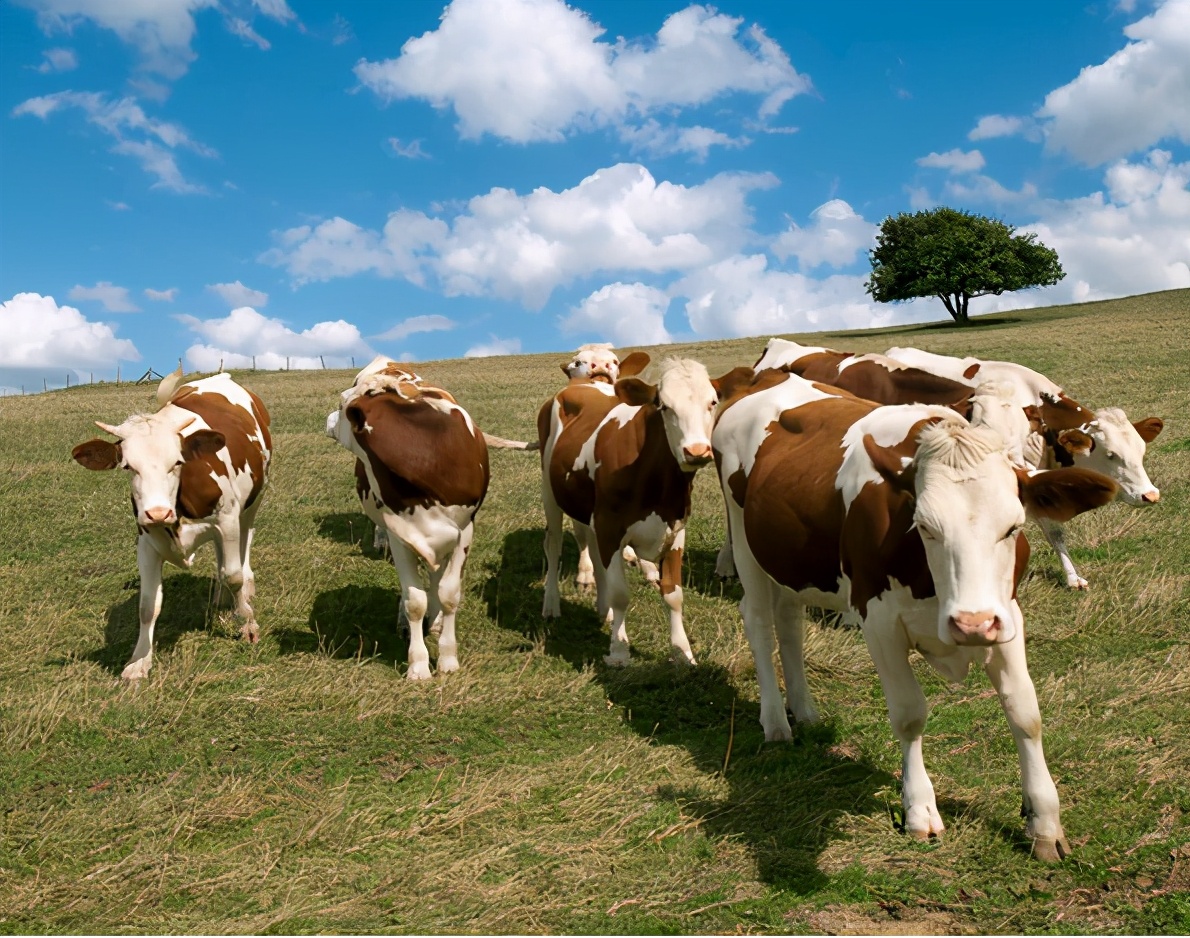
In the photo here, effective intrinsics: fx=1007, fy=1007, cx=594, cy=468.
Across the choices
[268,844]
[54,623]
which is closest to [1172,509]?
[268,844]

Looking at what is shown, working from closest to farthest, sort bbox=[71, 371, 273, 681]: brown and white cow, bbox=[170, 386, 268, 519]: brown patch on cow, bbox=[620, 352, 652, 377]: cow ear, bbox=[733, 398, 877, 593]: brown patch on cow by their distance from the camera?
bbox=[733, 398, 877, 593]: brown patch on cow → bbox=[71, 371, 273, 681]: brown and white cow → bbox=[170, 386, 268, 519]: brown patch on cow → bbox=[620, 352, 652, 377]: cow ear

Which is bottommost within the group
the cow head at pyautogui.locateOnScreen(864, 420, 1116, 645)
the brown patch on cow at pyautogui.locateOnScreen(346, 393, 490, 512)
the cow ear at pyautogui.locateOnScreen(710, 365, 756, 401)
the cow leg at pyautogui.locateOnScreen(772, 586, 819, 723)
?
the cow leg at pyautogui.locateOnScreen(772, 586, 819, 723)

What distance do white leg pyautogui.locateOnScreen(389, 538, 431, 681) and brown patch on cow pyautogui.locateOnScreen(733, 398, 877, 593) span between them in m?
3.07

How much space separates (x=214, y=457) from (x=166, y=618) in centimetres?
181

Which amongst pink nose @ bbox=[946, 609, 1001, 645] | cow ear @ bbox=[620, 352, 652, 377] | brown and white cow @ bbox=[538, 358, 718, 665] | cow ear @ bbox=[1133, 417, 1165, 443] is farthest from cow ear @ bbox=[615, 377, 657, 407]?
cow ear @ bbox=[1133, 417, 1165, 443]

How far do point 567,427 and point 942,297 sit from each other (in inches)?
2541

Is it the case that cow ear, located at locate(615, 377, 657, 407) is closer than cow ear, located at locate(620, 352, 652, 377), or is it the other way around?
cow ear, located at locate(615, 377, 657, 407)

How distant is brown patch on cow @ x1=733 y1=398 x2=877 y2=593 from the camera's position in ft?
18.4

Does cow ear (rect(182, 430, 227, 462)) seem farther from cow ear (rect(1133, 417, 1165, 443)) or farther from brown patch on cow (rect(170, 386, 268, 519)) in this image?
cow ear (rect(1133, 417, 1165, 443))

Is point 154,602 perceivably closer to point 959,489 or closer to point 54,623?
point 54,623


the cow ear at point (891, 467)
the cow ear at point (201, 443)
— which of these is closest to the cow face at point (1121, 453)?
the cow ear at point (891, 467)

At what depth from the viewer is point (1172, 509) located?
1195 cm

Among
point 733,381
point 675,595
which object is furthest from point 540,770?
point 733,381

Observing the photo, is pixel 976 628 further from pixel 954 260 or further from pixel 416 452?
pixel 954 260
